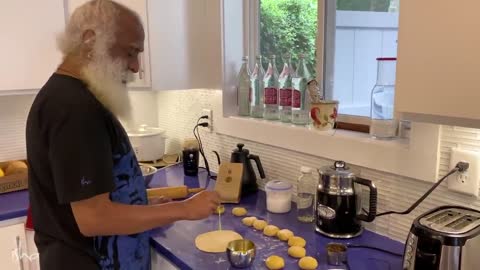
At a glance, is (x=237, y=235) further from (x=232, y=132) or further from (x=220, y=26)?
(x=220, y=26)

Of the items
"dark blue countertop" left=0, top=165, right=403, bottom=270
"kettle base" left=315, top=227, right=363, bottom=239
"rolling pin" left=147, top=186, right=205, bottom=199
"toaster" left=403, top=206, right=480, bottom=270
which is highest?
"toaster" left=403, top=206, right=480, bottom=270

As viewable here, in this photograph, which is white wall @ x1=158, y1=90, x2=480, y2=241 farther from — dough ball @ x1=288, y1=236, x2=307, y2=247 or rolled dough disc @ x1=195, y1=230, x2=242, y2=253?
rolled dough disc @ x1=195, y1=230, x2=242, y2=253

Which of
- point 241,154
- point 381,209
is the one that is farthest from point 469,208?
point 241,154

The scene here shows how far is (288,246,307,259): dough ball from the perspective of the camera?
47.9 inches

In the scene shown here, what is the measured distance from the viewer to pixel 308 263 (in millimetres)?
1151

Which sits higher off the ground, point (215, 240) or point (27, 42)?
point (27, 42)

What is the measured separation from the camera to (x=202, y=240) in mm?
1340

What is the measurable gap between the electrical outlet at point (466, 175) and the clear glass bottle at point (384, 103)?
0.87 ft

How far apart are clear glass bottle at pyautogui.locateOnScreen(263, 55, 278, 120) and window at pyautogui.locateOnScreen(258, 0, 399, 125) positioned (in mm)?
74

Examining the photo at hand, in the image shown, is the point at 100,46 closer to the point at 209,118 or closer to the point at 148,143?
the point at 209,118

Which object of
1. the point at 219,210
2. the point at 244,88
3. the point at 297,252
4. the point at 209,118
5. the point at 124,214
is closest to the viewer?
the point at 124,214

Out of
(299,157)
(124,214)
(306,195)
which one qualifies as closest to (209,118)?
(299,157)

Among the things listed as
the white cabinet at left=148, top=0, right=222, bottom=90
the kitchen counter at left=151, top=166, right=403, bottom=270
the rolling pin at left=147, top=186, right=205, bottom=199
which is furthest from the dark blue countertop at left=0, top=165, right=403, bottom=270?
the white cabinet at left=148, top=0, right=222, bottom=90

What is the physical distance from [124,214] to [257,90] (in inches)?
40.7
